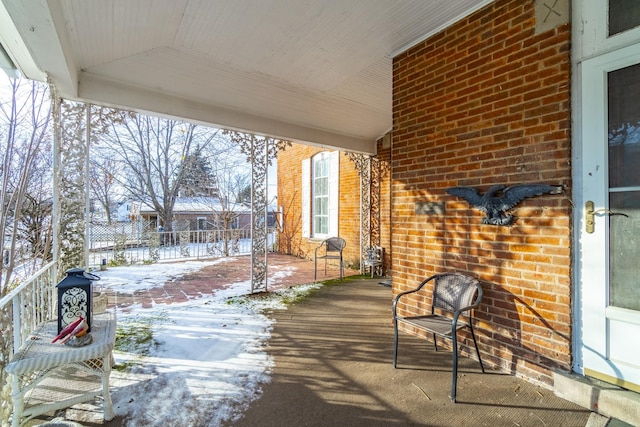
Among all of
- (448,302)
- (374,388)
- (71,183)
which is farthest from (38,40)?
(448,302)

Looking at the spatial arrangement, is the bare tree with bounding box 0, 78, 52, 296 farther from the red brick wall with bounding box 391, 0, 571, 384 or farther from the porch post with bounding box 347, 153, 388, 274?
the porch post with bounding box 347, 153, 388, 274

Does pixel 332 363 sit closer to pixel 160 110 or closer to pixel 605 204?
pixel 605 204

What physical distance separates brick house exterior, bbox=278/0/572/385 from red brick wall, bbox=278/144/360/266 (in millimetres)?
3525

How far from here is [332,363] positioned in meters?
2.62

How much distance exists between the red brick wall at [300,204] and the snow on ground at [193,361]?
2767mm

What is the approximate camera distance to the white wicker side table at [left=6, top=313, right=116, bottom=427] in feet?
5.43

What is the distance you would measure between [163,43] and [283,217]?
6711 millimetres

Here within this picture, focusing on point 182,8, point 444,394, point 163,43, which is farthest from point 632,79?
point 163,43

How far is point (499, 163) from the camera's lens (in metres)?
2.40

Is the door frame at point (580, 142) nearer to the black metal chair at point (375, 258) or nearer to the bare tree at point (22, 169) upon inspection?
the bare tree at point (22, 169)

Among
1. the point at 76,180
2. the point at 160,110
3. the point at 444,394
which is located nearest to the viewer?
the point at 444,394

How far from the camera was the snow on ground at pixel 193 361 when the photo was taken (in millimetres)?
1993

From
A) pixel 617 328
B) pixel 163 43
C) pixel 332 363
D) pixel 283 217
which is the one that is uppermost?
pixel 163 43

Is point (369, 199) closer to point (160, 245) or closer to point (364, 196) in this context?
point (364, 196)
